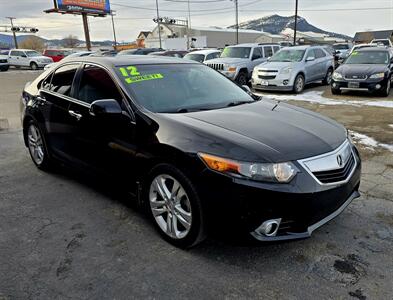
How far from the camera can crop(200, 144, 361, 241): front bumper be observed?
8.42 feet

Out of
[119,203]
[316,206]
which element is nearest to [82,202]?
[119,203]

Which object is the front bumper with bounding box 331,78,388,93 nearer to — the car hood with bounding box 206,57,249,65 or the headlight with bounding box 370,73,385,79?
the headlight with bounding box 370,73,385,79

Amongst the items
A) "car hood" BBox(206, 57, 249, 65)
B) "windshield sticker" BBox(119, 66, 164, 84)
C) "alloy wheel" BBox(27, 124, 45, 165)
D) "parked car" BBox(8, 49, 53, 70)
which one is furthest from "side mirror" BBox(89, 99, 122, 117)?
"parked car" BBox(8, 49, 53, 70)

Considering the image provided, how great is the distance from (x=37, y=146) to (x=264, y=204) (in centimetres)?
365

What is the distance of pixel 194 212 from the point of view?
2.80 meters

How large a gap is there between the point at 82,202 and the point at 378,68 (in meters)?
10.3

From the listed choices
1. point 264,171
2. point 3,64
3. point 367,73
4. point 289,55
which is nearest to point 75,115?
point 264,171

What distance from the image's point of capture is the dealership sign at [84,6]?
50.3 m

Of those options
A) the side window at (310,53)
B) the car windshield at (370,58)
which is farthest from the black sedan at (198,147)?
the side window at (310,53)

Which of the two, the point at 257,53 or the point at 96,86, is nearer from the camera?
the point at 96,86

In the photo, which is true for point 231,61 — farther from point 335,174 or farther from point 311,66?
point 335,174

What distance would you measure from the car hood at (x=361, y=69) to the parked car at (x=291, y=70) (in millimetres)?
1482

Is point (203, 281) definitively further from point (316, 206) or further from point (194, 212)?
point (316, 206)

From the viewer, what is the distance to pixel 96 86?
3828 mm
